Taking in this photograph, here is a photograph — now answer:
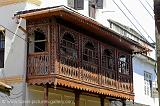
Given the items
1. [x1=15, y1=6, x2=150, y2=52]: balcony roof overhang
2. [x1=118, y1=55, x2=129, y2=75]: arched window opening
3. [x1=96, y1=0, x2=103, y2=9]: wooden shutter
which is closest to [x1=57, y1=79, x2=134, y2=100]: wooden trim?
[x1=118, y1=55, x2=129, y2=75]: arched window opening

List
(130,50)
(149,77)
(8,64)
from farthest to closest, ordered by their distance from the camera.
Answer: (149,77) → (130,50) → (8,64)

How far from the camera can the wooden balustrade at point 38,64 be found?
45.4 feet

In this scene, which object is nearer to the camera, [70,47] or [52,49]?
[52,49]

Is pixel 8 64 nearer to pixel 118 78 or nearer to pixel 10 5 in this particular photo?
pixel 10 5

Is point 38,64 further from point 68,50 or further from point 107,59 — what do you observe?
point 107,59

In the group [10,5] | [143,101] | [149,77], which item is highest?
[10,5]

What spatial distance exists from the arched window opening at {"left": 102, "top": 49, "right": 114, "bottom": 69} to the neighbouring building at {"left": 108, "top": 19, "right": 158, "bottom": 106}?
16.6 ft

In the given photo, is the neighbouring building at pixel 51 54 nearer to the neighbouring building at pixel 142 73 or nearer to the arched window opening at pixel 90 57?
the arched window opening at pixel 90 57

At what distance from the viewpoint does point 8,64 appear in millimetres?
15070

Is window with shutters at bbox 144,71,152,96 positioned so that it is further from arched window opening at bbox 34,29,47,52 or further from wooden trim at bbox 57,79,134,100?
arched window opening at bbox 34,29,47,52

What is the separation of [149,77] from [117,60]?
30.6 ft

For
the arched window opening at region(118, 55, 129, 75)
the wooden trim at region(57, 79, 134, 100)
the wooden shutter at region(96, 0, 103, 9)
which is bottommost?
the wooden trim at region(57, 79, 134, 100)

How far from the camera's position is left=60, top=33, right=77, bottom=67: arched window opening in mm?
14236

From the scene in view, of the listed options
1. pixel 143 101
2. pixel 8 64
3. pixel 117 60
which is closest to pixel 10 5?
pixel 8 64
